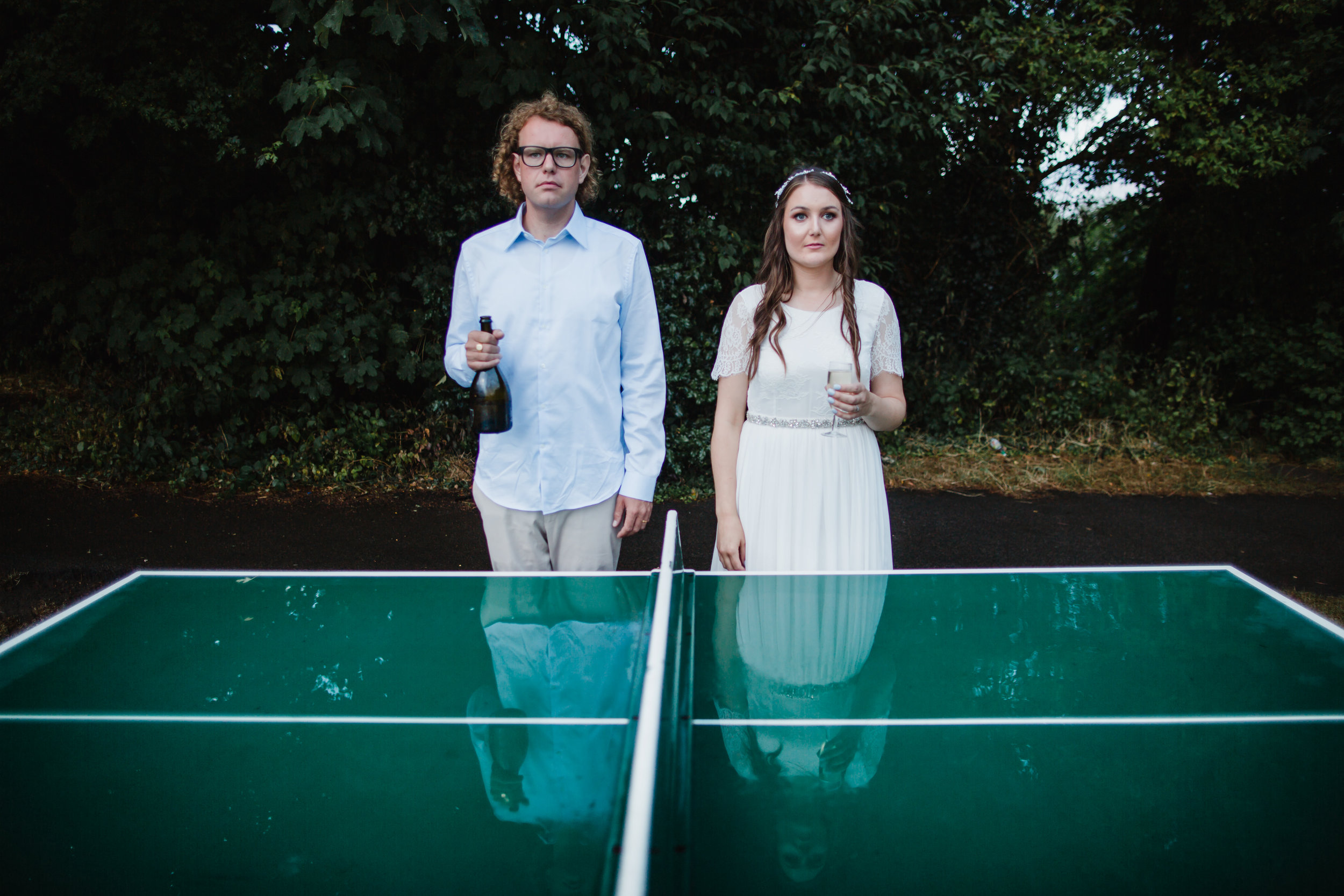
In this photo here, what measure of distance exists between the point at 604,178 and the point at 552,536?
454 centimetres

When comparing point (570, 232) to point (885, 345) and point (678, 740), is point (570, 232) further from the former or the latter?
point (678, 740)

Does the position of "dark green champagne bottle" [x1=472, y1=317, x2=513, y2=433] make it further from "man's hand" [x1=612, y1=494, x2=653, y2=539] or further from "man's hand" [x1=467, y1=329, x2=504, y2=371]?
"man's hand" [x1=612, y1=494, x2=653, y2=539]

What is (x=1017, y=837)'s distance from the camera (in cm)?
125

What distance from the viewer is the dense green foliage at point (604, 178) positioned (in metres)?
6.05

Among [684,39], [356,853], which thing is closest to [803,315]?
[356,853]

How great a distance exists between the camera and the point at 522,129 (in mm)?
2543

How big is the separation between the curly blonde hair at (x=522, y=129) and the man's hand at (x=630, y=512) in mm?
1031

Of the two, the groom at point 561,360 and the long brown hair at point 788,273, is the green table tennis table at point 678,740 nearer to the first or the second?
the groom at point 561,360

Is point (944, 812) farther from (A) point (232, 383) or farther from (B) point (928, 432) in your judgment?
(B) point (928, 432)

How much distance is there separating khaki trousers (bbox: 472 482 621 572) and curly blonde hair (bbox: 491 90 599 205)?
41.3 inches

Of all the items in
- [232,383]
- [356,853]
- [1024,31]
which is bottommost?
[356,853]

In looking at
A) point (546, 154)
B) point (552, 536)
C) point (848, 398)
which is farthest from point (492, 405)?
point (848, 398)

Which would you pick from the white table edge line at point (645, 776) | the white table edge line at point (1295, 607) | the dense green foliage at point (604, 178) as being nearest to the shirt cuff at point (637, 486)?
the white table edge line at point (645, 776)

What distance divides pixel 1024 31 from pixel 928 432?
3.83 metres
